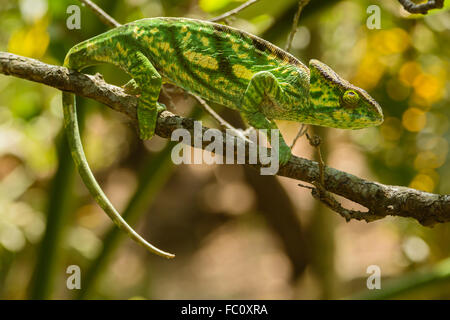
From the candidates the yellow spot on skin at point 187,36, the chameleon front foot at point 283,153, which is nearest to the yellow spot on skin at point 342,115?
the chameleon front foot at point 283,153

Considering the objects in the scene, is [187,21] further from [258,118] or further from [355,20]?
[355,20]

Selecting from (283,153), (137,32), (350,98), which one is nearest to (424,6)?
(350,98)

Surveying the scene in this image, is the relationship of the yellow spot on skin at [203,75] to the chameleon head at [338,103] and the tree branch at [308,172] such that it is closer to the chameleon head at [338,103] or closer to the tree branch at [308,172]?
the tree branch at [308,172]

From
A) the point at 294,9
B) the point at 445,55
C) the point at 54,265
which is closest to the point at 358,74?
the point at 445,55

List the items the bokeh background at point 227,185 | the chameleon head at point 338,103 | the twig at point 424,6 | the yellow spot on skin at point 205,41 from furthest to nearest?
the bokeh background at point 227,185 < the yellow spot on skin at point 205,41 < the chameleon head at point 338,103 < the twig at point 424,6

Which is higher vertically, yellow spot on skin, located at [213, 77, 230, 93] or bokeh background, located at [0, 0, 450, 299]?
bokeh background, located at [0, 0, 450, 299]

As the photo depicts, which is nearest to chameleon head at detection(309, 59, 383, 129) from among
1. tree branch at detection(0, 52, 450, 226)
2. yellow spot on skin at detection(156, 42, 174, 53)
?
tree branch at detection(0, 52, 450, 226)

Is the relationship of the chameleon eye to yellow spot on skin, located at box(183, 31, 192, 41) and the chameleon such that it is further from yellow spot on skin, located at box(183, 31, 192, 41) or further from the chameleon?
yellow spot on skin, located at box(183, 31, 192, 41)
